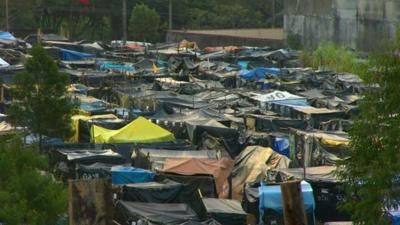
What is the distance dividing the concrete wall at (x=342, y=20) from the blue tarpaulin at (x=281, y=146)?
3103 cm

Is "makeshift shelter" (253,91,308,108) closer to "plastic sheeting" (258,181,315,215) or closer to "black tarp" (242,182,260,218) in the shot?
"black tarp" (242,182,260,218)

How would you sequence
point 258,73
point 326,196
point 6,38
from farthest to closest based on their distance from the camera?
point 6,38
point 258,73
point 326,196

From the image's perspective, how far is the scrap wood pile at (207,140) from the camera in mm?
22516

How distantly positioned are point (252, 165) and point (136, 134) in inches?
208

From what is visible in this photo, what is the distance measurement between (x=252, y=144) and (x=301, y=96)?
39.3ft

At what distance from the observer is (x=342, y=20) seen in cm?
7031

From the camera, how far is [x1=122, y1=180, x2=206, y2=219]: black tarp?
2238 centimetres

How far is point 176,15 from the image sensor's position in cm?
9175

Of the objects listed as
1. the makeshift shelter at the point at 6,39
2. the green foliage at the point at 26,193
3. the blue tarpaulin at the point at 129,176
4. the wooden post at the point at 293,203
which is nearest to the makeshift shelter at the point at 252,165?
the blue tarpaulin at the point at 129,176

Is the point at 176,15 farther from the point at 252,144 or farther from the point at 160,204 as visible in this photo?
the point at 160,204

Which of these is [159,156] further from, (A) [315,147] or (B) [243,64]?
(B) [243,64]

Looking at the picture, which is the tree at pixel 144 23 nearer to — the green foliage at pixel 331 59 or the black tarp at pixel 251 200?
the green foliage at pixel 331 59

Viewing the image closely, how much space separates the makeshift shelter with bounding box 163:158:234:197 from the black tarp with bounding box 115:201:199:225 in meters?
3.78

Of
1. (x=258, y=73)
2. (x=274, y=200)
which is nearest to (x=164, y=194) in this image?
(x=274, y=200)
